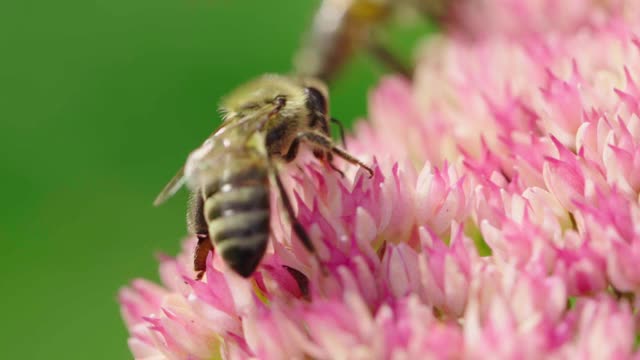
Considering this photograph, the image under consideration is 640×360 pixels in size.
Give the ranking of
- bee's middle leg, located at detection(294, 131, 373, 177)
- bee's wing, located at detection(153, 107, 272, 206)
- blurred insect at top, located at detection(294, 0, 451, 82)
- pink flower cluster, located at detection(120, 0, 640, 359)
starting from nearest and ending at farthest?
1. pink flower cluster, located at detection(120, 0, 640, 359)
2. bee's wing, located at detection(153, 107, 272, 206)
3. bee's middle leg, located at detection(294, 131, 373, 177)
4. blurred insect at top, located at detection(294, 0, 451, 82)

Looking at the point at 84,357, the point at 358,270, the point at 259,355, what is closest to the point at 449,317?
the point at 358,270

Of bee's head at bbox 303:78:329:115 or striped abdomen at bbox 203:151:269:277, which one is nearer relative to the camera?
striped abdomen at bbox 203:151:269:277

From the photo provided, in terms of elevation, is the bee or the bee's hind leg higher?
the bee

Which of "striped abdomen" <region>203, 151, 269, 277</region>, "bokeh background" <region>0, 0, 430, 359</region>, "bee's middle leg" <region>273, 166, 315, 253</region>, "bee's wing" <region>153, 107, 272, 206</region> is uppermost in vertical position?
"bee's wing" <region>153, 107, 272, 206</region>

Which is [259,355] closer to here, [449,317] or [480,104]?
[449,317]

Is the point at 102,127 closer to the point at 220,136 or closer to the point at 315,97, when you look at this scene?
the point at 315,97

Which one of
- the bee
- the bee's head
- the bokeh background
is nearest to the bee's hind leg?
the bee

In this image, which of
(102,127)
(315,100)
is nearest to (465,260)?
(315,100)

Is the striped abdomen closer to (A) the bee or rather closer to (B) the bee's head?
(A) the bee
